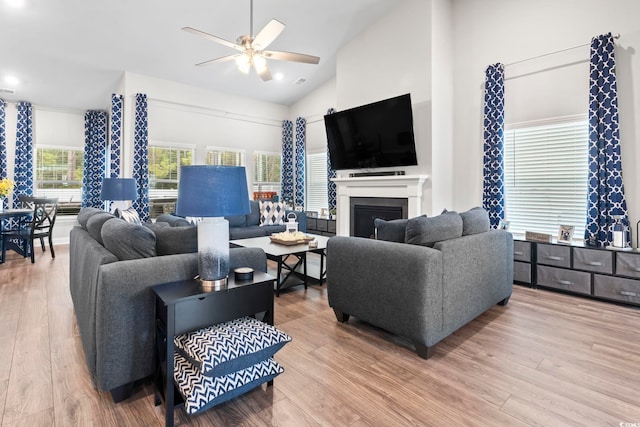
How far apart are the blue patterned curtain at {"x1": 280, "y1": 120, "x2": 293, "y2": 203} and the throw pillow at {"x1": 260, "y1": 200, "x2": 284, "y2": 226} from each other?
208 cm

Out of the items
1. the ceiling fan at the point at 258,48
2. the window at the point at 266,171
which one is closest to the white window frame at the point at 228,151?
the window at the point at 266,171

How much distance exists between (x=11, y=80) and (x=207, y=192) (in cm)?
635

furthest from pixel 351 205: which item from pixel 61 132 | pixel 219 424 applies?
pixel 61 132

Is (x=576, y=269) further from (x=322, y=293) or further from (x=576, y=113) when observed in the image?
(x=322, y=293)

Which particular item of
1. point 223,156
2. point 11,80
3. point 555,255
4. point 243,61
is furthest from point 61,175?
point 555,255

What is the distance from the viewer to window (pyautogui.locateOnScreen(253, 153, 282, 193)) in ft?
25.3

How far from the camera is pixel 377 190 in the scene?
533cm

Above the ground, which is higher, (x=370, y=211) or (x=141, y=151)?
(x=141, y=151)

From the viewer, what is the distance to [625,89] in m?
3.56

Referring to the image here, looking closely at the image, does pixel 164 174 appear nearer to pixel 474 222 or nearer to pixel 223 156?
pixel 223 156

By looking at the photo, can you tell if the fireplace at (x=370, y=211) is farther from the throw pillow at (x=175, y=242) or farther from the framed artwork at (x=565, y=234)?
the throw pillow at (x=175, y=242)

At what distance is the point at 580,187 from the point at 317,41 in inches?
171

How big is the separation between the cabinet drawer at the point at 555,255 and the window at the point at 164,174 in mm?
5944

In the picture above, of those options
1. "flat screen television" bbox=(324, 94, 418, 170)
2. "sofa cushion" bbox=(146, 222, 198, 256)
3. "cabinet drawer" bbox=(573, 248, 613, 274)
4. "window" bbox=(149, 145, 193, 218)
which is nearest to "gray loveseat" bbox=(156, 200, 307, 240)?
"window" bbox=(149, 145, 193, 218)
